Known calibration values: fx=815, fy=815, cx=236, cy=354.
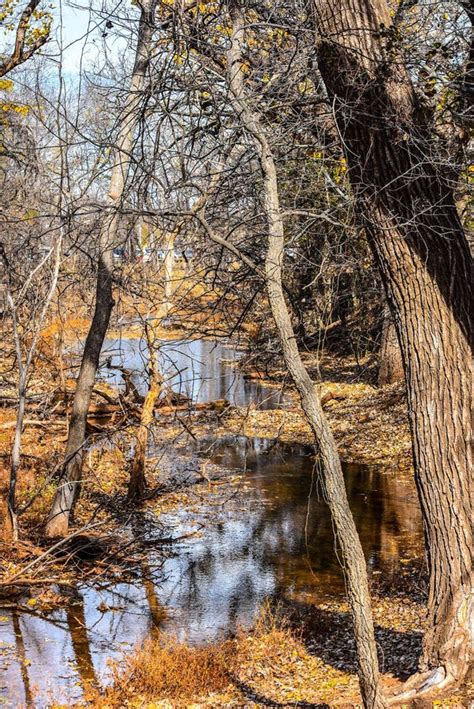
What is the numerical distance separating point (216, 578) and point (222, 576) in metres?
0.11

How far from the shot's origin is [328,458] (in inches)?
217

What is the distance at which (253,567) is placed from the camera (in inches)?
467

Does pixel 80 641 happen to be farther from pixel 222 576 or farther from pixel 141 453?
pixel 141 453

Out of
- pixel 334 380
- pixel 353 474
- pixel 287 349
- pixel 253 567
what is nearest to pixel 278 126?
pixel 287 349

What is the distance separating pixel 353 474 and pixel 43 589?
310 inches

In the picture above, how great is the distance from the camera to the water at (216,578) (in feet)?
29.5

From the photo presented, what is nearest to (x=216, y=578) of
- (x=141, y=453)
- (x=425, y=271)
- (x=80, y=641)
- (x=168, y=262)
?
(x=80, y=641)

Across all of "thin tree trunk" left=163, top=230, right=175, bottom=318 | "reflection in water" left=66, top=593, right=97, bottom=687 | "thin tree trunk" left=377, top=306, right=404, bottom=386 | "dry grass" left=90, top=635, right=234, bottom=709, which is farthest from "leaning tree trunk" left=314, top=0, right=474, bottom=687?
"thin tree trunk" left=377, top=306, right=404, bottom=386

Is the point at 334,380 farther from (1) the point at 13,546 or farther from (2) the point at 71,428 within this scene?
(1) the point at 13,546

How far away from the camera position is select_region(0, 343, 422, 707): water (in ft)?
29.5

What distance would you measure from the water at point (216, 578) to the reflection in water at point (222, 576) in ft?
0.05

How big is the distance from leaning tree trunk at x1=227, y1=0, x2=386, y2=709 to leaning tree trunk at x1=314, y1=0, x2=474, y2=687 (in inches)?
33.0

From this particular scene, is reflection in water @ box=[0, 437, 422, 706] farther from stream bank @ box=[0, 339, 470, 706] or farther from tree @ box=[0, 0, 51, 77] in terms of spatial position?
tree @ box=[0, 0, 51, 77]

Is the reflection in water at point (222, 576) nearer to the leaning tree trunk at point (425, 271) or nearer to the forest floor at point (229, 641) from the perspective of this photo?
the forest floor at point (229, 641)
